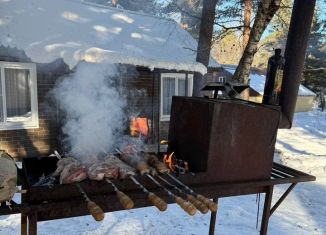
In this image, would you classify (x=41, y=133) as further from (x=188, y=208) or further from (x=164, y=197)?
(x=188, y=208)

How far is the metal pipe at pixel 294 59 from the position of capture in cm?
376

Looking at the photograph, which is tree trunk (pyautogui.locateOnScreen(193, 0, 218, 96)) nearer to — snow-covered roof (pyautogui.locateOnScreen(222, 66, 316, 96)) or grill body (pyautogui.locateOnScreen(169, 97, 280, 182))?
grill body (pyautogui.locateOnScreen(169, 97, 280, 182))

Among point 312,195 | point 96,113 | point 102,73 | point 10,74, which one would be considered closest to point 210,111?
point 96,113

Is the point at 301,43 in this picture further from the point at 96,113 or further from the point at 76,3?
the point at 76,3

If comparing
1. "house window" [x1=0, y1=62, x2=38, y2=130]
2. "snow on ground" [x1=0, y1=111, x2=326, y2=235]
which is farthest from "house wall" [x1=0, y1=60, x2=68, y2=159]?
"snow on ground" [x1=0, y1=111, x2=326, y2=235]

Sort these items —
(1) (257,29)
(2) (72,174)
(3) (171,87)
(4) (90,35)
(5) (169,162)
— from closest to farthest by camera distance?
(2) (72,174) < (5) (169,162) < (1) (257,29) < (4) (90,35) < (3) (171,87)

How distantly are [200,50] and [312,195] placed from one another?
5.01 meters

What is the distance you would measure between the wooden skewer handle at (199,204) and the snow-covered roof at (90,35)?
5.49 metres

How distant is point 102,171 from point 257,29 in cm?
518

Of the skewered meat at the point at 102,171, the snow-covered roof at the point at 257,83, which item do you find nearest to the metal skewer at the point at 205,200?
the skewered meat at the point at 102,171

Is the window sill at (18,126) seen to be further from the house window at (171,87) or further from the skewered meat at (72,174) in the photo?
the skewered meat at (72,174)

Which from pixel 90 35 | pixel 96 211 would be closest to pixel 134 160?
pixel 96 211

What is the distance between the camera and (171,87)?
1079 cm

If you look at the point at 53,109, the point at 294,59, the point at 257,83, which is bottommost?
the point at 257,83
